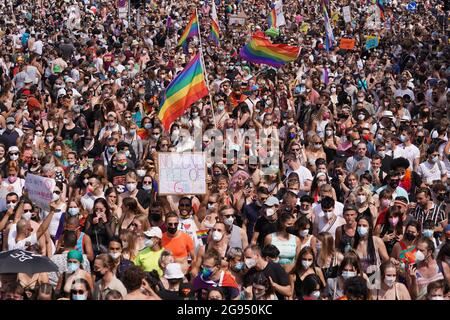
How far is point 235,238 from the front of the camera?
9.75m

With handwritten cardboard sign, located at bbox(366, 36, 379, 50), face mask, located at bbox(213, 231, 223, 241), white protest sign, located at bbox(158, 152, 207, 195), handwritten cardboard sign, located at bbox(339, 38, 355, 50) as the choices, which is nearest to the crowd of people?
face mask, located at bbox(213, 231, 223, 241)

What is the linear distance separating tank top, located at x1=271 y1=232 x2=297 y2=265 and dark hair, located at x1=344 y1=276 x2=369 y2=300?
1488 millimetres

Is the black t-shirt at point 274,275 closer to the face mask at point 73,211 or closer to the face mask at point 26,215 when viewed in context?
the face mask at point 73,211

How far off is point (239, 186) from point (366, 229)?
233cm

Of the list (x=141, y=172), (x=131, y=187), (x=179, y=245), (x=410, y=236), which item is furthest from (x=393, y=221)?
(x=141, y=172)

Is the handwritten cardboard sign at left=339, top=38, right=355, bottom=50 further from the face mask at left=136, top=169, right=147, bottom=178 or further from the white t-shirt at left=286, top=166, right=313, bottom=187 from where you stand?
the face mask at left=136, top=169, right=147, bottom=178

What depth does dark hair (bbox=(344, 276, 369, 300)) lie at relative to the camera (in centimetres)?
752

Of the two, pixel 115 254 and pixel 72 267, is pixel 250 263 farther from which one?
pixel 72 267

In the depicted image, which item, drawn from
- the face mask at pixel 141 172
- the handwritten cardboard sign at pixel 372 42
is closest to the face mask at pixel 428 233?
the face mask at pixel 141 172

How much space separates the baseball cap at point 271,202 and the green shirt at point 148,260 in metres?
1.45

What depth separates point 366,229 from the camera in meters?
9.46

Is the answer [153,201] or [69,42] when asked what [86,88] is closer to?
[69,42]

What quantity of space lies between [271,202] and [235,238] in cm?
70
